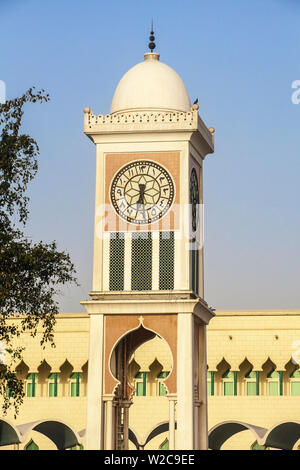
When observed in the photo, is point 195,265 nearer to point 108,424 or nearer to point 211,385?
point 108,424

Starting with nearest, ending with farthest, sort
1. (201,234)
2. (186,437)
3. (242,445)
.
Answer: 1. (186,437)
2. (201,234)
3. (242,445)

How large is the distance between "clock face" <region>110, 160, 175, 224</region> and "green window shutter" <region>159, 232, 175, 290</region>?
802mm

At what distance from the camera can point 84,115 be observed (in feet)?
159

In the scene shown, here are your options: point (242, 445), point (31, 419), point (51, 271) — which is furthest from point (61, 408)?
point (51, 271)

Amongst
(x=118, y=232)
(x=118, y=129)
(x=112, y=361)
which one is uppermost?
(x=118, y=129)

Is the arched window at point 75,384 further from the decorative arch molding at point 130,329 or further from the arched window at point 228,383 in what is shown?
the decorative arch molding at point 130,329

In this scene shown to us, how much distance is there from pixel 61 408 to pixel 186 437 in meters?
20.5

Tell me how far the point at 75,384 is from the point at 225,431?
355 inches

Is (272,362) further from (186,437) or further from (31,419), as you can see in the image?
(186,437)

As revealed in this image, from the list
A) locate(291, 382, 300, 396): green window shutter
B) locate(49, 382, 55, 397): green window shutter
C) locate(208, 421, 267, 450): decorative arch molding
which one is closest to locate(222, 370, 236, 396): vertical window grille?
locate(291, 382, 300, 396): green window shutter

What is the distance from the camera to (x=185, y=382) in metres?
45.8

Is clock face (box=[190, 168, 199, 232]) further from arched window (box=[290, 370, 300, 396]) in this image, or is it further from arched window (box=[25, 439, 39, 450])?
arched window (box=[25, 439, 39, 450])

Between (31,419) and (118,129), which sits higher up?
(118,129)

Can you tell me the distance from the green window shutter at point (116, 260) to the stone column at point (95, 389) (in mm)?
1337
